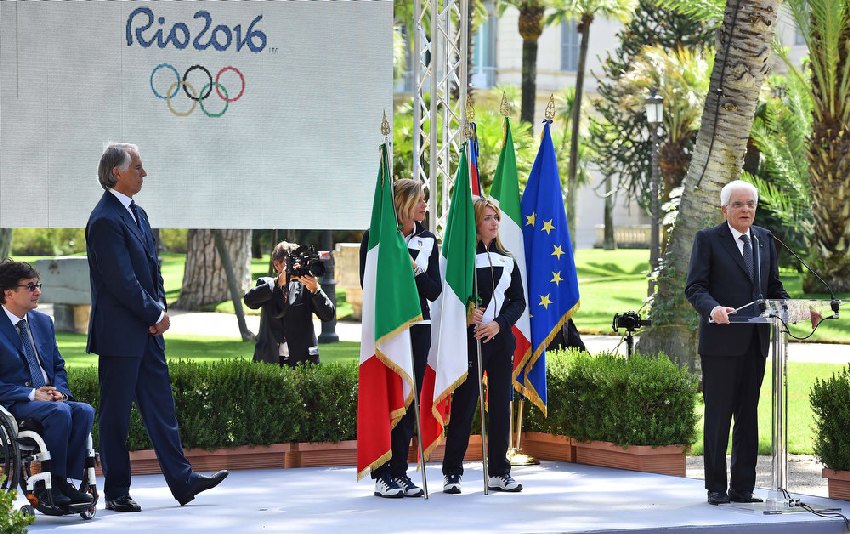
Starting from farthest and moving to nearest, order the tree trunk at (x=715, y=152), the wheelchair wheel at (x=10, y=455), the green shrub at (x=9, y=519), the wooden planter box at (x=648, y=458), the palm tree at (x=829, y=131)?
the palm tree at (x=829, y=131) < the tree trunk at (x=715, y=152) < the wooden planter box at (x=648, y=458) < the wheelchair wheel at (x=10, y=455) < the green shrub at (x=9, y=519)

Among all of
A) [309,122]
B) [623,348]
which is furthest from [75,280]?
[309,122]

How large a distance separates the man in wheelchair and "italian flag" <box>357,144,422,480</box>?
5.61 feet

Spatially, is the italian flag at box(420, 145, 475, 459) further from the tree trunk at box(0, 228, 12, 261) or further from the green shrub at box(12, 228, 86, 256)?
the green shrub at box(12, 228, 86, 256)

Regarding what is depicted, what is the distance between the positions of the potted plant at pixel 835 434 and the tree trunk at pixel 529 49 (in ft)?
104

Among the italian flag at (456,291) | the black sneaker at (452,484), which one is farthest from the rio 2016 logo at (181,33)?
the black sneaker at (452,484)

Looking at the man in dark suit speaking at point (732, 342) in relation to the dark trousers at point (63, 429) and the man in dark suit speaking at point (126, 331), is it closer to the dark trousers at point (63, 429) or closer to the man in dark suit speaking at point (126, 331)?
the man in dark suit speaking at point (126, 331)

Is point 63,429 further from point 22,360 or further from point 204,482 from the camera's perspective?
point 204,482

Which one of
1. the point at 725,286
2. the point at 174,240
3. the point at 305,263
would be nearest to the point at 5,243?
the point at 305,263

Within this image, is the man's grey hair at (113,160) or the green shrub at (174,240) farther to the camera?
the green shrub at (174,240)

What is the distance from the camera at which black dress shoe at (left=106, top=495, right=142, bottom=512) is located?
300 inches

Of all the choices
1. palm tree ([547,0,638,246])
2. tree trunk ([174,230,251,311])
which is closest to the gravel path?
tree trunk ([174,230,251,311])

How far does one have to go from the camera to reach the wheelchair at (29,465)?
272 inches

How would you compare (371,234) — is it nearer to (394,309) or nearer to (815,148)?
(394,309)

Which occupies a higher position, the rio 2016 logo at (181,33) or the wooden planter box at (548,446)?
the rio 2016 logo at (181,33)
